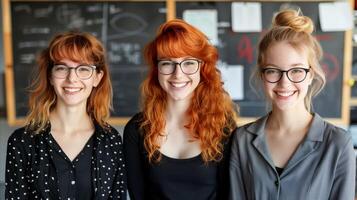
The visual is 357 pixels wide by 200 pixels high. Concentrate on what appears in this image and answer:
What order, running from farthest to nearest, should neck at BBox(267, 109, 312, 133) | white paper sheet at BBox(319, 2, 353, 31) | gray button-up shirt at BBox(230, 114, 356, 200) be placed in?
white paper sheet at BBox(319, 2, 353, 31) → neck at BBox(267, 109, 312, 133) → gray button-up shirt at BBox(230, 114, 356, 200)

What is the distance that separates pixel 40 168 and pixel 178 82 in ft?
2.05

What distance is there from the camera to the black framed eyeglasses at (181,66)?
5.39 ft

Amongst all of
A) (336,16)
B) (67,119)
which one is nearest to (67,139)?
(67,119)

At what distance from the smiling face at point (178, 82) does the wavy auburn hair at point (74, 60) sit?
0.89 ft

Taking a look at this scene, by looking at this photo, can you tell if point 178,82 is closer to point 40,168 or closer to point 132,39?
point 40,168

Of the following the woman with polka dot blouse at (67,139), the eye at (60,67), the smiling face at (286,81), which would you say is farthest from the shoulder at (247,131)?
the eye at (60,67)

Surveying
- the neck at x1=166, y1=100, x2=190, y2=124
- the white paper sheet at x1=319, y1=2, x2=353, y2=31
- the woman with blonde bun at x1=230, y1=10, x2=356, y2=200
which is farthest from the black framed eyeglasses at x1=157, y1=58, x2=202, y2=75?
the white paper sheet at x1=319, y1=2, x2=353, y2=31

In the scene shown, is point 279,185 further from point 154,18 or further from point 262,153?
point 154,18

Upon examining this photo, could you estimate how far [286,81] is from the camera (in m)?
1.44

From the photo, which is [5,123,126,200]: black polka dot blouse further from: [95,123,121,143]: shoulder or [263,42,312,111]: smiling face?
[263,42,312,111]: smiling face

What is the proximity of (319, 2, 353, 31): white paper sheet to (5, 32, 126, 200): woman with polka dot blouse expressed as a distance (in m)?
1.63

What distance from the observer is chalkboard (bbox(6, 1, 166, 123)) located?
2768mm

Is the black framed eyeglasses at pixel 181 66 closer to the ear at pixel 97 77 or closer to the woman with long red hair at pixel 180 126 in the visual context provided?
the woman with long red hair at pixel 180 126

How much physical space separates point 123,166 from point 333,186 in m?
0.82
